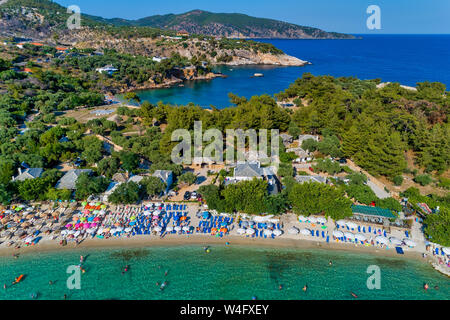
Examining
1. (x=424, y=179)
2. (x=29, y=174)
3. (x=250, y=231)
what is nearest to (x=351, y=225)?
(x=250, y=231)

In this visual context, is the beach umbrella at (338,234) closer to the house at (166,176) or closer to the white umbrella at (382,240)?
the white umbrella at (382,240)

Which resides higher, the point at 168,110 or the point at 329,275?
the point at 168,110

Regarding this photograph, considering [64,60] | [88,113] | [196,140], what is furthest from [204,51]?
[196,140]

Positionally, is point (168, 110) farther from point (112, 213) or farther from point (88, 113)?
point (112, 213)

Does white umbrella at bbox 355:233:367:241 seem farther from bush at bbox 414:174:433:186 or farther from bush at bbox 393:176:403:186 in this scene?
bush at bbox 414:174:433:186

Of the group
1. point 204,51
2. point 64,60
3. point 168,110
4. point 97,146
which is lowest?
point 97,146

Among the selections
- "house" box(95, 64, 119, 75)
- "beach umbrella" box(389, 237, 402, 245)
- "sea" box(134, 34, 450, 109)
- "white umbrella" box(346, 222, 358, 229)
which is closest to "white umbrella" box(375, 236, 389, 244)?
"beach umbrella" box(389, 237, 402, 245)
